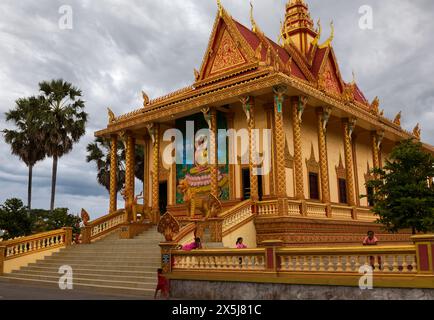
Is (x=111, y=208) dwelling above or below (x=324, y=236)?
above

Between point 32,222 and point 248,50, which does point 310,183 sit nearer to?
point 248,50

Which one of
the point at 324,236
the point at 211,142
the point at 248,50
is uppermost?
the point at 248,50

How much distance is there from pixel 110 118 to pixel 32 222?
269 inches

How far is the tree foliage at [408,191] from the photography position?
1445cm

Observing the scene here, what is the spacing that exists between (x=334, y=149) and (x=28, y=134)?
21.1 meters

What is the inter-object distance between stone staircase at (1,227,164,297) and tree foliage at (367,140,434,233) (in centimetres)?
799

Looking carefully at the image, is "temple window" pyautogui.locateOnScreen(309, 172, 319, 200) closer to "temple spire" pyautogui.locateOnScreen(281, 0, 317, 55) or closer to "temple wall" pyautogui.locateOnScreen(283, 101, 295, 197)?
"temple wall" pyautogui.locateOnScreen(283, 101, 295, 197)

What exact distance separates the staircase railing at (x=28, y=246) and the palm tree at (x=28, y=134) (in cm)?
1257

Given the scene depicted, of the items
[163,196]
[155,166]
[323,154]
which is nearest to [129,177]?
[155,166]

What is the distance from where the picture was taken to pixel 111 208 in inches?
924

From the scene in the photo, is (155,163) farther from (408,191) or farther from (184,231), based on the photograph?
(408,191)
